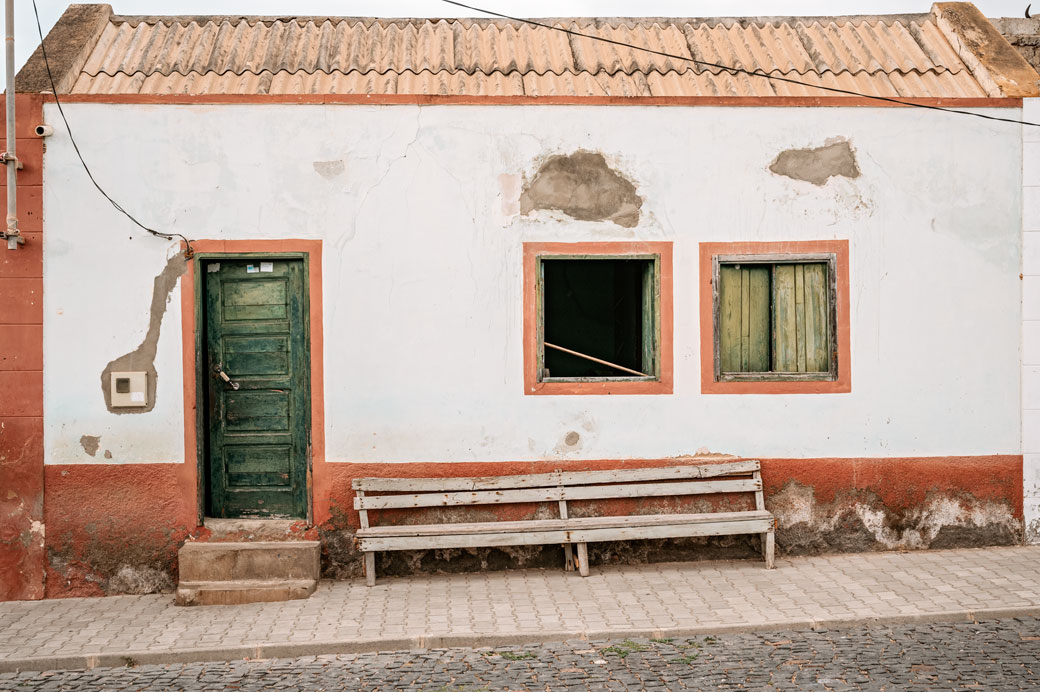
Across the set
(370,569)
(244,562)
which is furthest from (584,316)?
(244,562)

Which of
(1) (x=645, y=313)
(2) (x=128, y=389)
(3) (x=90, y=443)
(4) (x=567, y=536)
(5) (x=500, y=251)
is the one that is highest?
(5) (x=500, y=251)

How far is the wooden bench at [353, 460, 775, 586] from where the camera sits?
6641 millimetres

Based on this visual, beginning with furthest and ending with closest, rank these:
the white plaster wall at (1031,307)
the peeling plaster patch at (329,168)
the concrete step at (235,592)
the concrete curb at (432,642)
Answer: the white plaster wall at (1031,307) → the peeling plaster patch at (329,168) → the concrete step at (235,592) → the concrete curb at (432,642)

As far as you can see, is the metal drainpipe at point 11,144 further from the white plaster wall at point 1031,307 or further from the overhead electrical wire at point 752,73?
the white plaster wall at point 1031,307

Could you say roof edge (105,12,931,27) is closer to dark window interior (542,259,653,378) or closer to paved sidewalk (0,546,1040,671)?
dark window interior (542,259,653,378)

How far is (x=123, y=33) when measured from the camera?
7.86 meters

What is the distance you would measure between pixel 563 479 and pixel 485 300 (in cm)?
143

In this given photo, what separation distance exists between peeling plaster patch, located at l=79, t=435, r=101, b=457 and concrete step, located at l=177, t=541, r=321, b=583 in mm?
958

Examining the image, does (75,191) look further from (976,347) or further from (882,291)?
(976,347)

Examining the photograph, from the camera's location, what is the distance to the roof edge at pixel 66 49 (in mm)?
6734

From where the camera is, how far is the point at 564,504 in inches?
270

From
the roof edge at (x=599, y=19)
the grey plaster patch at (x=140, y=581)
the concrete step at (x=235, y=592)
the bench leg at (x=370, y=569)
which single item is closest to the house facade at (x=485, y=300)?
the grey plaster patch at (x=140, y=581)

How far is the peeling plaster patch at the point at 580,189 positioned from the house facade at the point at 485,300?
0.02 metres

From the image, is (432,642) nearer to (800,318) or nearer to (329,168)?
(329,168)
